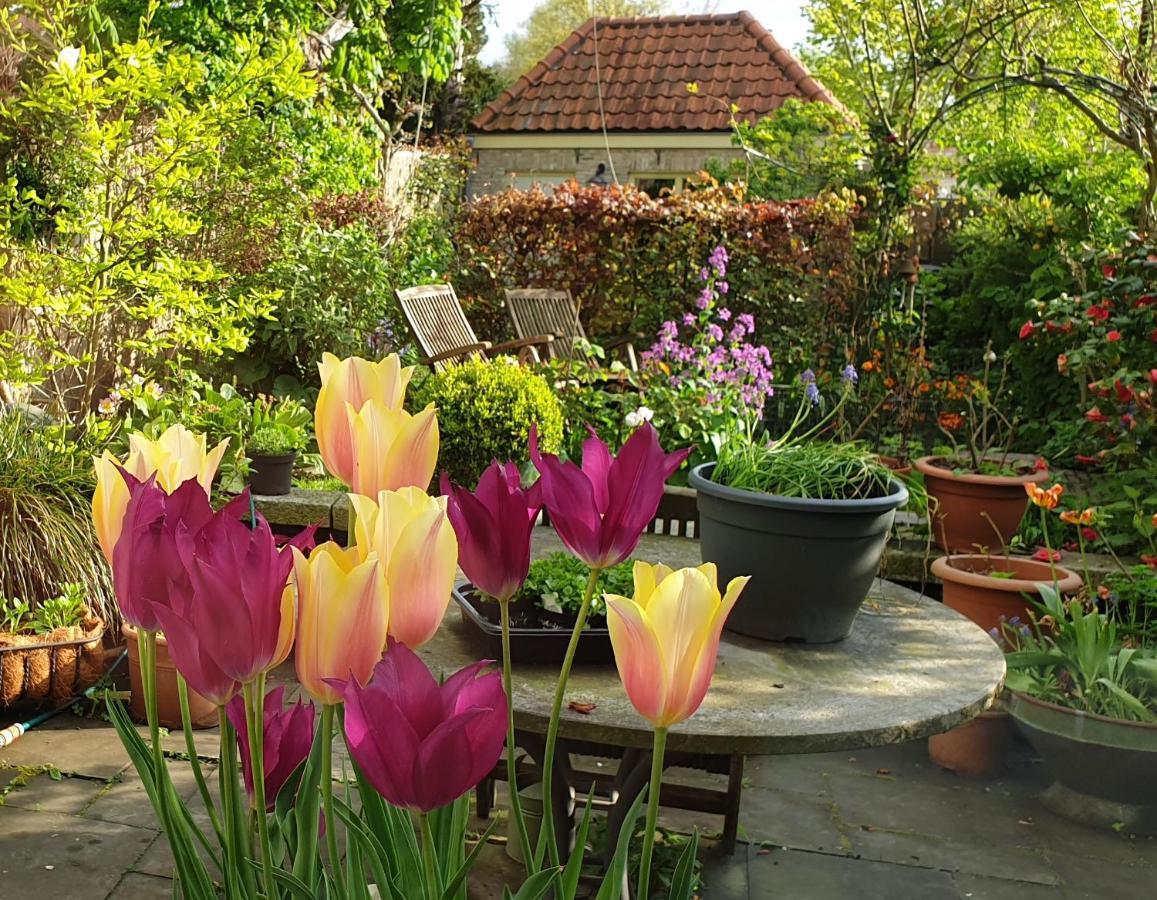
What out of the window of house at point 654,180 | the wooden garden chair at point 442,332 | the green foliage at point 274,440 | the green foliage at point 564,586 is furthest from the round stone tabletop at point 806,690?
the window of house at point 654,180

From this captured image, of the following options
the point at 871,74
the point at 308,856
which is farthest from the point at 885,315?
the point at 308,856

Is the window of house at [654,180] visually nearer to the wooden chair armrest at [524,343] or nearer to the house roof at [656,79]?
the house roof at [656,79]

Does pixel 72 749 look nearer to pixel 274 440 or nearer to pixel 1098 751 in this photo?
pixel 274 440

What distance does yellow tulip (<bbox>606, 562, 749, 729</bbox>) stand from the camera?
733 mm

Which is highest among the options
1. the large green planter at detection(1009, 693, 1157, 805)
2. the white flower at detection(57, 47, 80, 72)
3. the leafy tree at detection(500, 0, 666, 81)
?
the leafy tree at detection(500, 0, 666, 81)

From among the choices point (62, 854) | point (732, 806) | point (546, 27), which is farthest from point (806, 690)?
point (546, 27)

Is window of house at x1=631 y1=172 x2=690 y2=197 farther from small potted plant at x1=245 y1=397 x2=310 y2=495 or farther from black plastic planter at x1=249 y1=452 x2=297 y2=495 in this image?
black plastic planter at x1=249 y1=452 x2=297 y2=495

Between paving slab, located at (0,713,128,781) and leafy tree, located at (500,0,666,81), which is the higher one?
leafy tree, located at (500,0,666,81)

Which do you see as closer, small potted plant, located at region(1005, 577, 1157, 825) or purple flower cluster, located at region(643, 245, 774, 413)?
small potted plant, located at region(1005, 577, 1157, 825)

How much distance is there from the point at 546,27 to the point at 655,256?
25587mm

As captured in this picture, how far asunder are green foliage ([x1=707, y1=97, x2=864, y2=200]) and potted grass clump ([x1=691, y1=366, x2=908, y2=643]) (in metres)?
6.73

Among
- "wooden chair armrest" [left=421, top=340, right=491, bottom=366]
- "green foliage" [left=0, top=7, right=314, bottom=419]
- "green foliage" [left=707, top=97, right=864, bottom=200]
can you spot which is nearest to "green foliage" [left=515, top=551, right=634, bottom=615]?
"green foliage" [left=0, top=7, right=314, bottom=419]

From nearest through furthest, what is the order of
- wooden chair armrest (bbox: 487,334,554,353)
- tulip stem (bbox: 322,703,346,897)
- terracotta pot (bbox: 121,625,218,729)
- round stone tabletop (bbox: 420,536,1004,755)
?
1. tulip stem (bbox: 322,703,346,897)
2. round stone tabletop (bbox: 420,536,1004,755)
3. terracotta pot (bbox: 121,625,218,729)
4. wooden chair armrest (bbox: 487,334,554,353)

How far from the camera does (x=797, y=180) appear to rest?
999cm
